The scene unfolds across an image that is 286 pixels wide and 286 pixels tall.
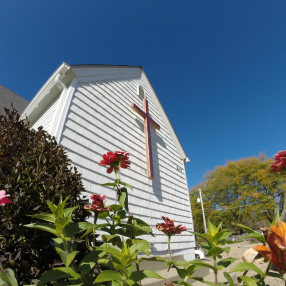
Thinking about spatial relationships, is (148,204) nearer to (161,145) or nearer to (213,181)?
(161,145)

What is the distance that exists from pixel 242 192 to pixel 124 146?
2178cm

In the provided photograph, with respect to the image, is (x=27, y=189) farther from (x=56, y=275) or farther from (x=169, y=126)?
(x=169, y=126)

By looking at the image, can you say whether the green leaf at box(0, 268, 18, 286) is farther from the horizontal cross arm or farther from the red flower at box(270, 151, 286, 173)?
the horizontal cross arm

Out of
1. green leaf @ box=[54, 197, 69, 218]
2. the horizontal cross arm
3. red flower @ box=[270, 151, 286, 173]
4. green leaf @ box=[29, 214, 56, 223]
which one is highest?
the horizontal cross arm

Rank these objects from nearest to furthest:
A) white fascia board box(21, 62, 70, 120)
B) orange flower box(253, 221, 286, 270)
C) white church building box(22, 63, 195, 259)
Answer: orange flower box(253, 221, 286, 270) < white church building box(22, 63, 195, 259) < white fascia board box(21, 62, 70, 120)

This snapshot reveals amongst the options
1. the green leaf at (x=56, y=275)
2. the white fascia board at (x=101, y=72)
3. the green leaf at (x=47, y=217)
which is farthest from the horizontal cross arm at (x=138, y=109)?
the green leaf at (x=56, y=275)

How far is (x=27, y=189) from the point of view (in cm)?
155

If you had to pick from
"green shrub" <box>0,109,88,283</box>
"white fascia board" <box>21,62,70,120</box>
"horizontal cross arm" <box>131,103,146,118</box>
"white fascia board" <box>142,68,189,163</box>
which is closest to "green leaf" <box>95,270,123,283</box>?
"green shrub" <box>0,109,88,283</box>

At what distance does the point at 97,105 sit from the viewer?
15.1 feet

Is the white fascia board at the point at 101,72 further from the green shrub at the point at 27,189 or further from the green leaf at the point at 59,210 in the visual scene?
the green leaf at the point at 59,210

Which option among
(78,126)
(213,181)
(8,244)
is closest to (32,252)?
(8,244)

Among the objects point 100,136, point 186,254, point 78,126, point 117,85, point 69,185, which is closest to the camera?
point 69,185

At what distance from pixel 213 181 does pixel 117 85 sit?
22983 mm

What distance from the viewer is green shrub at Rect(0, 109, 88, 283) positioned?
4.43ft
